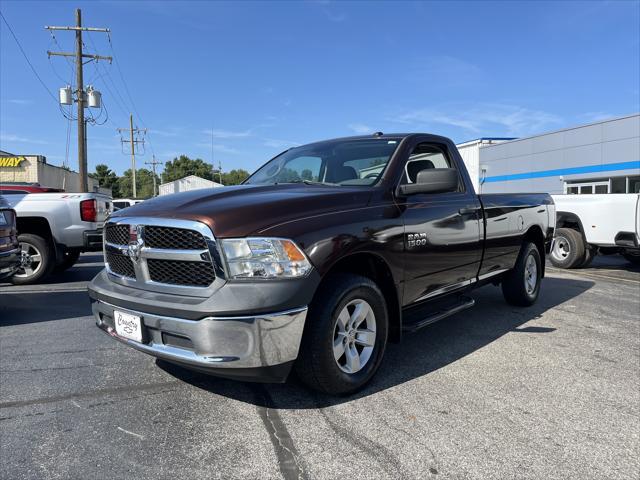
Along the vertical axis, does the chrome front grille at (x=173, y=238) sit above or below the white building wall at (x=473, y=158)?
below

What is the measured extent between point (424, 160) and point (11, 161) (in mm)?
36012

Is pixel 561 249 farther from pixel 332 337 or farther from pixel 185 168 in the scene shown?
pixel 185 168

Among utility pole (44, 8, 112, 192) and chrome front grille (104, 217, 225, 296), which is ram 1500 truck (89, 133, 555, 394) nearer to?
chrome front grille (104, 217, 225, 296)

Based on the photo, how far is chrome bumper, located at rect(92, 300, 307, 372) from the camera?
2.51 meters

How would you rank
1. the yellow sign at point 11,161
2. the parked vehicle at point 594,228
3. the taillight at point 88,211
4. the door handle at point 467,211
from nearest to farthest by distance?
1. the door handle at point 467,211
2. the taillight at point 88,211
3. the parked vehicle at point 594,228
4. the yellow sign at point 11,161

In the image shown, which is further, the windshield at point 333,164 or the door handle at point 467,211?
the door handle at point 467,211

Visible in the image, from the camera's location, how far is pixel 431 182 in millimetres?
3496

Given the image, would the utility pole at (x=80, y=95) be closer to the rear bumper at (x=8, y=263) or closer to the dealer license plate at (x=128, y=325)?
the rear bumper at (x=8, y=263)

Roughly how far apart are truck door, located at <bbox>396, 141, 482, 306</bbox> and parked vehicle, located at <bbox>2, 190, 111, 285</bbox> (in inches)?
219

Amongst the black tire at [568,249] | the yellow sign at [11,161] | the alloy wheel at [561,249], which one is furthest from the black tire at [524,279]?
the yellow sign at [11,161]

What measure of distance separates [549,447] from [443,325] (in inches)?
93.2

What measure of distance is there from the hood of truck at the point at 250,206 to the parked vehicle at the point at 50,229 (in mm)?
4814

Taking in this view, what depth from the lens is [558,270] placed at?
938 cm

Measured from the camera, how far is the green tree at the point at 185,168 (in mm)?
102438
